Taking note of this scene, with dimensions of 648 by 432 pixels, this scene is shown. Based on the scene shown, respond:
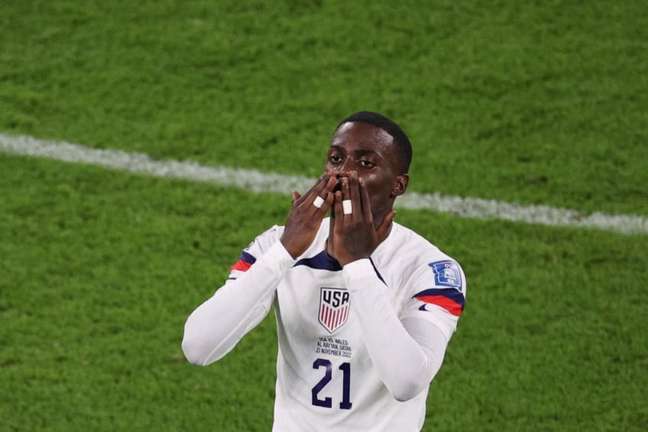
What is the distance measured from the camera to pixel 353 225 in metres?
3.19

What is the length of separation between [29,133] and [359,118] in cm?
451

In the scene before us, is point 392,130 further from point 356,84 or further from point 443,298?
point 356,84

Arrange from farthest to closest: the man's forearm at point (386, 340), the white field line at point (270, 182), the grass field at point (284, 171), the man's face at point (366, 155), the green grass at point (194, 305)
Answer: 1. the white field line at point (270, 182)
2. the grass field at point (284, 171)
3. the green grass at point (194, 305)
4. the man's face at point (366, 155)
5. the man's forearm at point (386, 340)

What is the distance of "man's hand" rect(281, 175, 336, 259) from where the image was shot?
323 cm

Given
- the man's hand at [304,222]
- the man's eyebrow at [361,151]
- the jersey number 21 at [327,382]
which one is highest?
the man's eyebrow at [361,151]

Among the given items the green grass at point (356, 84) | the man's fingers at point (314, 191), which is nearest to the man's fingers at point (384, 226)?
the man's fingers at point (314, 191)

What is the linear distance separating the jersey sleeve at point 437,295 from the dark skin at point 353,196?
0.56 ft

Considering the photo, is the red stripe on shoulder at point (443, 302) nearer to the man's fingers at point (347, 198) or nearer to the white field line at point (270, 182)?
the man's fingers at point (347, 198)

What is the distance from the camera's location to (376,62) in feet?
26.0

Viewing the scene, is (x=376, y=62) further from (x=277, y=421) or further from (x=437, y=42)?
(x=277, y=421)

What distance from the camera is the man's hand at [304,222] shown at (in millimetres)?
3230

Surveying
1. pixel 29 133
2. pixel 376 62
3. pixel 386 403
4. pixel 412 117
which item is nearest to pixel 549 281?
pixel 412 117

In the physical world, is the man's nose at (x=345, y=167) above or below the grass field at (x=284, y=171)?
above

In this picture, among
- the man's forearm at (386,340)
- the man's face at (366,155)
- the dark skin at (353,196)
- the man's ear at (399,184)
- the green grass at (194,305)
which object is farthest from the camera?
the green grass at (194,305)
